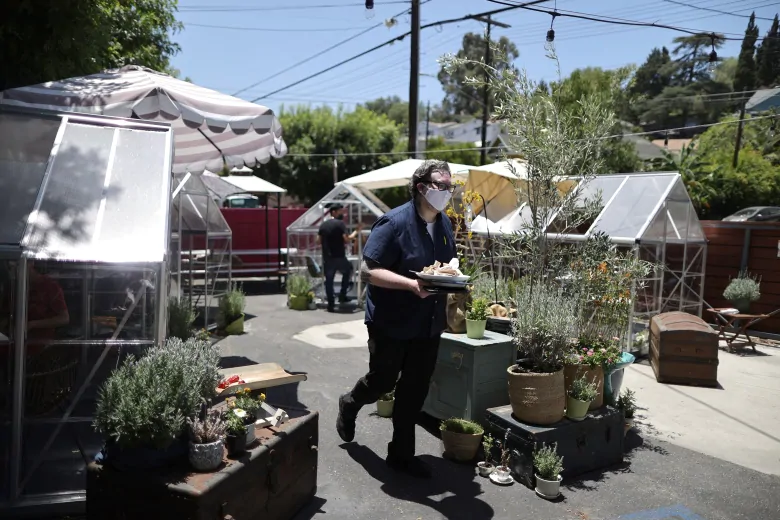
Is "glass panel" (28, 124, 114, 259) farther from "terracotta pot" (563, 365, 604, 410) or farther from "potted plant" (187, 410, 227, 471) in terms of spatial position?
"terracotta pot" (563, 365, 604, 410)

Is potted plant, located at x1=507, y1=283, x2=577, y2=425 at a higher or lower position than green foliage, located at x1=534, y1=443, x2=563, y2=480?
higher

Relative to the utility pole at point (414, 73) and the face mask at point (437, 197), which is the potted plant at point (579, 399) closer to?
the face mask at point (437, 197)

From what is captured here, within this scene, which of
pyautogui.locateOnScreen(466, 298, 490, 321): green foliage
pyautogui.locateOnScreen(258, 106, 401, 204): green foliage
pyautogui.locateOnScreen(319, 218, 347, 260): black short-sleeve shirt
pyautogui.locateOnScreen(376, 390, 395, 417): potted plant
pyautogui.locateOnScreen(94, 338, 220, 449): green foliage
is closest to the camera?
pyautogui.locateOnScreen(94, 338, 220, 449): green foliage

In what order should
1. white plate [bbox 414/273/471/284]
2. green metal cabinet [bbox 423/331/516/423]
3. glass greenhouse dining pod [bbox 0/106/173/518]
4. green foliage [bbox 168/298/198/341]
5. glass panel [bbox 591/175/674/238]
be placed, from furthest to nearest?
glass panel [bbox 591/175/674/238], green foliage [bbox 168/298/198/341], green metal cabinet [bbox 423/331/516/423], white plate [bbox 414/273/471/284], glass greenhouse dining pod [bbox 0/106/173/518]

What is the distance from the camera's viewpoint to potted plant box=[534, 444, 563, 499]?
3799 millimetres

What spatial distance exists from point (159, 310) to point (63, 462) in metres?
1.42

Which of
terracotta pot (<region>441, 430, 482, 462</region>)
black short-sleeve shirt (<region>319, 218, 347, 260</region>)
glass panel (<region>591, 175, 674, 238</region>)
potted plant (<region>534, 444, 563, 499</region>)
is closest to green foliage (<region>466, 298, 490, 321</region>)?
terracotta pot (<region>441, 430, 482, 462</region>)

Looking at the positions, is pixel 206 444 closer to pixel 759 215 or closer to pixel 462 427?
pixel 462 427

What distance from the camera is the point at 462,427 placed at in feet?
14.2

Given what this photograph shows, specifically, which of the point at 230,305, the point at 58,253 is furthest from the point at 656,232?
the point at 58,253

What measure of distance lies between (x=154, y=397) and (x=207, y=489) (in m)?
0.51

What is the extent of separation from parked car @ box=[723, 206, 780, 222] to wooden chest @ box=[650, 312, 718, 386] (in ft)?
56.5

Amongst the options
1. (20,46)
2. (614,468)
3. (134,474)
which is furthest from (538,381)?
(20,46)

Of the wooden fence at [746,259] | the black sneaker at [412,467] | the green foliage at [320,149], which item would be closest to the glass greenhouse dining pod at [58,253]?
the black sneaker at [412,467]
